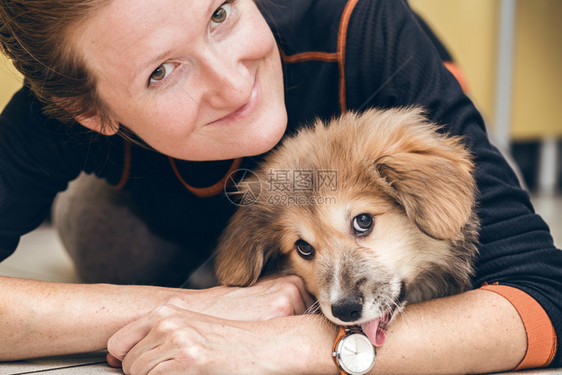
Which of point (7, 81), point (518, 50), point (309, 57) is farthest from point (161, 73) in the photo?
point (518, 50)

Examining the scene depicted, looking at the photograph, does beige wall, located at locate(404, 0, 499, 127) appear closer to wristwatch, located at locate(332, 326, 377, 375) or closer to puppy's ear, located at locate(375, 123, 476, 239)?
puppy's ear, located at locate(375, 123, 476, 239)

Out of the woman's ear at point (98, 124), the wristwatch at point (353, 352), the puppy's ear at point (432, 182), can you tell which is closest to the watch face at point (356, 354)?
the wristwatch at point (353, 352)

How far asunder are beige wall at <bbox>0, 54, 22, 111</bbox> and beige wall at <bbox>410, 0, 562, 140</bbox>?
2800 mm

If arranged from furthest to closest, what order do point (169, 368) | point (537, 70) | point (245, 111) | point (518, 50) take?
point (537, 70)
point (518, 50)
point (245, 111)
point (169, 368)

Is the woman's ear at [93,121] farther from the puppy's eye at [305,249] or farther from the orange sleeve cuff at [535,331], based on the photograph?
the orange sleeve cuff at [535,331]

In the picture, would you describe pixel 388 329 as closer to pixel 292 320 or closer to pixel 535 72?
pixel 292 320

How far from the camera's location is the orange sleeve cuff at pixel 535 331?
119 cm

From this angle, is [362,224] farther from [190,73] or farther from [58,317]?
[58,317]

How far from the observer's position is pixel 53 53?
1.30 meters

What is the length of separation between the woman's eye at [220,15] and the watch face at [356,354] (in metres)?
0.72

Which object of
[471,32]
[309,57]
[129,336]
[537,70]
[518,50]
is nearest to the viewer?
[129,336]

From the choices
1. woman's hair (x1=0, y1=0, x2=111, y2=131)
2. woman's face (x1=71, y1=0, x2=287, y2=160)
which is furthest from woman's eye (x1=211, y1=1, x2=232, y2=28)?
woman's hair (x1=0, y1=0, x2=111, y2=131)

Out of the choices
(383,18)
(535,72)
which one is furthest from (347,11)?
(535,72)

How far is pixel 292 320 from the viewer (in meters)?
1.22
